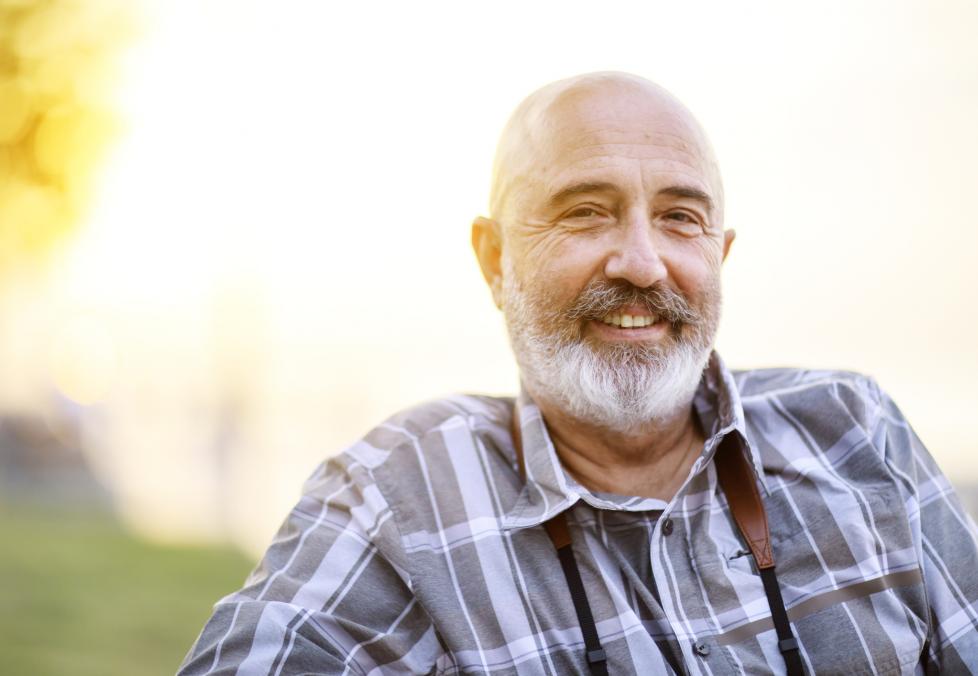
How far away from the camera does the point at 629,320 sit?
8.08ft

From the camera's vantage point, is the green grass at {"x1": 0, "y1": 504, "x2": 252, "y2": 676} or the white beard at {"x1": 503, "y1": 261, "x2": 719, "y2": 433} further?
the green grass at {"x1": 0, "y1": 504, "x2": 252, "y2": 676}

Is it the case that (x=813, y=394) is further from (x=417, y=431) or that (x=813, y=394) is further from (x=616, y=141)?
(x=417, y=431)

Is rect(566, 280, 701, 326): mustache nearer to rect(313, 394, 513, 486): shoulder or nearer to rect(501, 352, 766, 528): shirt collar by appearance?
rect(501, 352, 766, 528): shirt collar

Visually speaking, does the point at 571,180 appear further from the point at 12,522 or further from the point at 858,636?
the point at 12,522

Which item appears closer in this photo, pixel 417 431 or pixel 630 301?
pixel 630 301

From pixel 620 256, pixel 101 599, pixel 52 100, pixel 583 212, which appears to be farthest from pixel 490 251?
pixel 52 100

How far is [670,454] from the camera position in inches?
104

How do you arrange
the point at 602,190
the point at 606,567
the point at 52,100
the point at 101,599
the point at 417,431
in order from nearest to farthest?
1. the point at 606,567
2. the point at 602,190
3. the point at 417,431
4. the point at 101,599
5. the point at 52,100

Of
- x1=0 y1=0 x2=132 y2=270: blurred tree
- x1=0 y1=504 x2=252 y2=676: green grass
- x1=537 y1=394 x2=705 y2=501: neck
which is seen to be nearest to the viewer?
x1=537 y1=394 x2=705 y2=501: neck

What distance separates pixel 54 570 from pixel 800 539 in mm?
5907

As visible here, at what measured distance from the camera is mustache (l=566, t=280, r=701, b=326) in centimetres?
242

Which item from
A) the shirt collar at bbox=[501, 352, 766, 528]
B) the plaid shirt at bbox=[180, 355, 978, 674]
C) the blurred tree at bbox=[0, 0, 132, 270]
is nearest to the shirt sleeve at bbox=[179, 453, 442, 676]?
the plaid shirt at bbox=[180, 355, 978, 674]

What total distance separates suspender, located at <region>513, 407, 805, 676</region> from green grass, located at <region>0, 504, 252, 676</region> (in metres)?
3.78

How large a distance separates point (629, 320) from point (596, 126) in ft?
1.68
